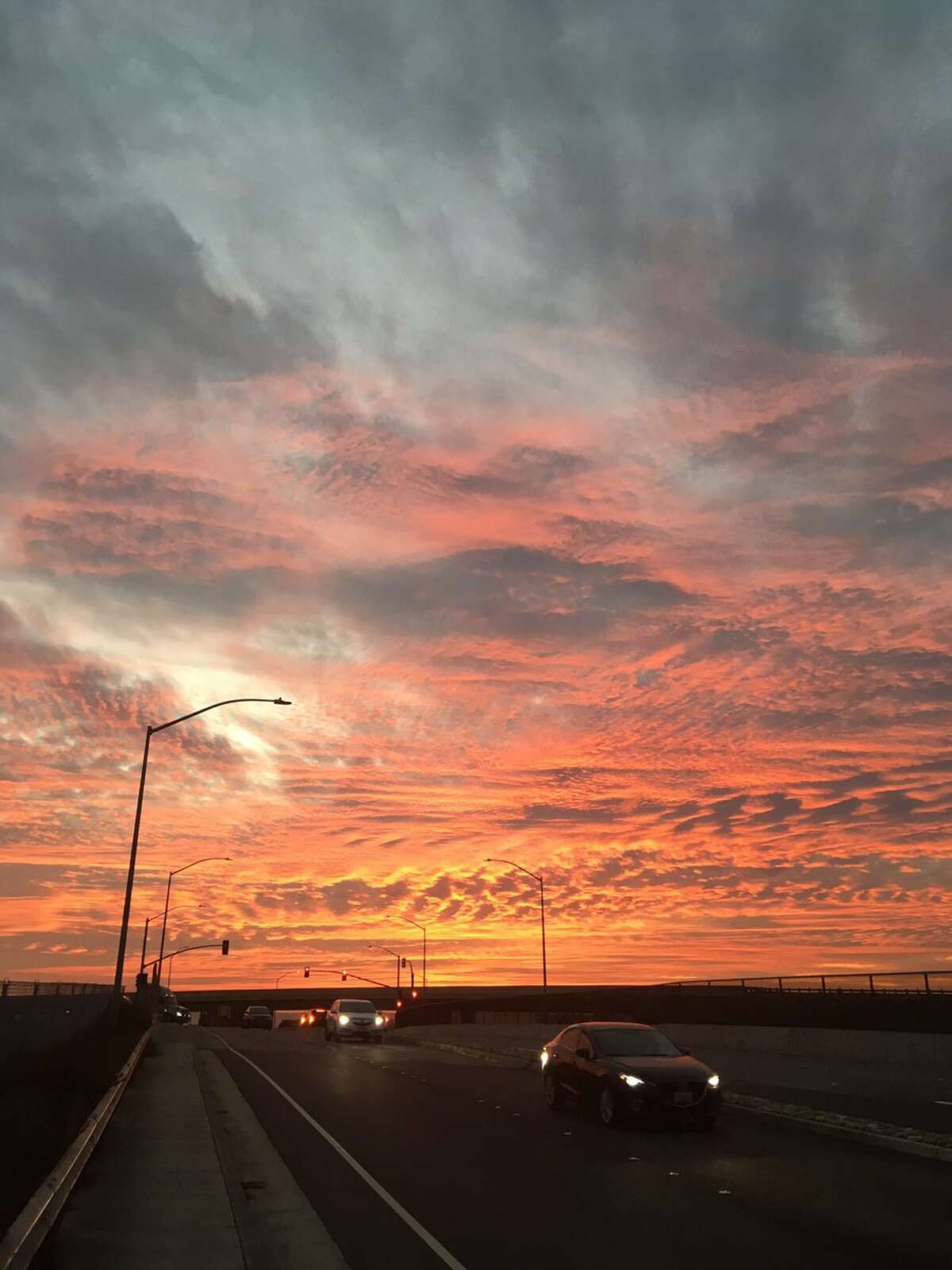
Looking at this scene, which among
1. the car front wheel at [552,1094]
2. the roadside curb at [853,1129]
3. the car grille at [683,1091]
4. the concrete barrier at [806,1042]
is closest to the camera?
the roadside curb at [853,1129]

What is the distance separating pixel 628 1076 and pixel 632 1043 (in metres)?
1.95

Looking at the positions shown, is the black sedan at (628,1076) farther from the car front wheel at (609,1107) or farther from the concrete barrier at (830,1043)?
the concrete barrier at (830,1043)

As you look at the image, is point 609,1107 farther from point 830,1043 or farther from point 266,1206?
point 830,1043

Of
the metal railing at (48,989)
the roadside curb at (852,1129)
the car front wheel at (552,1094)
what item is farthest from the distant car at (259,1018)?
the roadside curb at (852,1129)

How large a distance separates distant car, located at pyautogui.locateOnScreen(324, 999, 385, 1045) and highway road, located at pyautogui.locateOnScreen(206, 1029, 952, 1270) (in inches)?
1221

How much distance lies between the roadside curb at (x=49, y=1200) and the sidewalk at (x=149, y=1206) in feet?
0.61

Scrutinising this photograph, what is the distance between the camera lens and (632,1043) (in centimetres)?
1922

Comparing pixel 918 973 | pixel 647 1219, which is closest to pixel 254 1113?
pixel 647 1219

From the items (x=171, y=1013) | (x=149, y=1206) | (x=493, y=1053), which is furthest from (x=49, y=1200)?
(x=171, y=1013)

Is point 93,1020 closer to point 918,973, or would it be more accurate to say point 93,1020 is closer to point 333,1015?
point 333,1015

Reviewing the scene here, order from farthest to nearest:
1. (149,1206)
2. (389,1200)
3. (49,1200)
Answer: (389,1200)
(149,1206)
(49,1200)

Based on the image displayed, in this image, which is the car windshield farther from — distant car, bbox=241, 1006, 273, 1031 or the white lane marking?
distant car, bbox=241, 1006, 273, 1031

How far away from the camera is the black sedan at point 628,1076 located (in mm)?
17016

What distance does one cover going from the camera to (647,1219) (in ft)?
34.7
